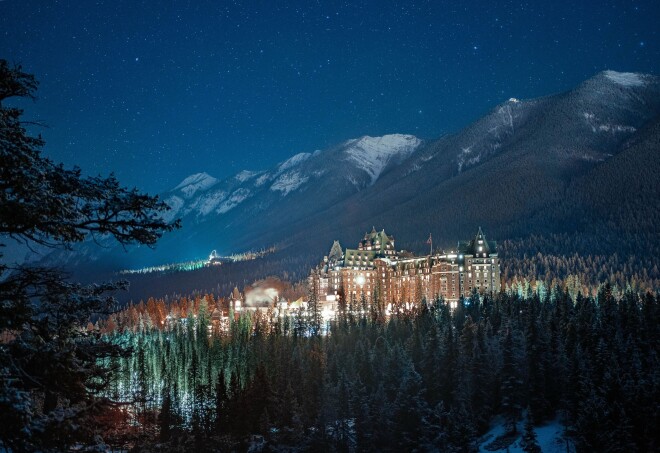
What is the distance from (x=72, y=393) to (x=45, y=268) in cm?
288

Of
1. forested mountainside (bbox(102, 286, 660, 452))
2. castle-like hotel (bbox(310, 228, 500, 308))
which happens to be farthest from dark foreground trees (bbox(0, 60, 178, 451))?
castle-like hotel (bbox(310, 228, 500, 308))

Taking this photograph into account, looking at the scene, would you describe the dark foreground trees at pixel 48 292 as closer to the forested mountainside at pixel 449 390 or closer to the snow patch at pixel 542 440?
the forested mountainside at pixel 449 390

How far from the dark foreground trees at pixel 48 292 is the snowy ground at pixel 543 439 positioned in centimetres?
7084

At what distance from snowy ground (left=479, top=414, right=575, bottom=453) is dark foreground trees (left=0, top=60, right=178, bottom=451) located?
70.8 meters

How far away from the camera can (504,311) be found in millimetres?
118688

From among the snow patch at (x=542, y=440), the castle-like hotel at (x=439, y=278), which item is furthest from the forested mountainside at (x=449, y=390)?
the castle-like hotel at (x=439, y=278)

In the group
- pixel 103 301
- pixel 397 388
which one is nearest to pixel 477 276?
pixel 397 388

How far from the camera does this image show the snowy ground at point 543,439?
245 feet

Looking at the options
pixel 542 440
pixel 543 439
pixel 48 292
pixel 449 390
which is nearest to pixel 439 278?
pixel 449 390

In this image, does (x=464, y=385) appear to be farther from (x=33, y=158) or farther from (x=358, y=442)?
(x=33, y=158)

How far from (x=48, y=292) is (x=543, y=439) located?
77.4 m

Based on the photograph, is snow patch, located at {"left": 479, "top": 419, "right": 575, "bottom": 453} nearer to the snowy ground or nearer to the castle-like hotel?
the snowy ground

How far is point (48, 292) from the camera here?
1314cm

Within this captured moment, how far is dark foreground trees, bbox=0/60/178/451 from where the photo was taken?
454 inches
